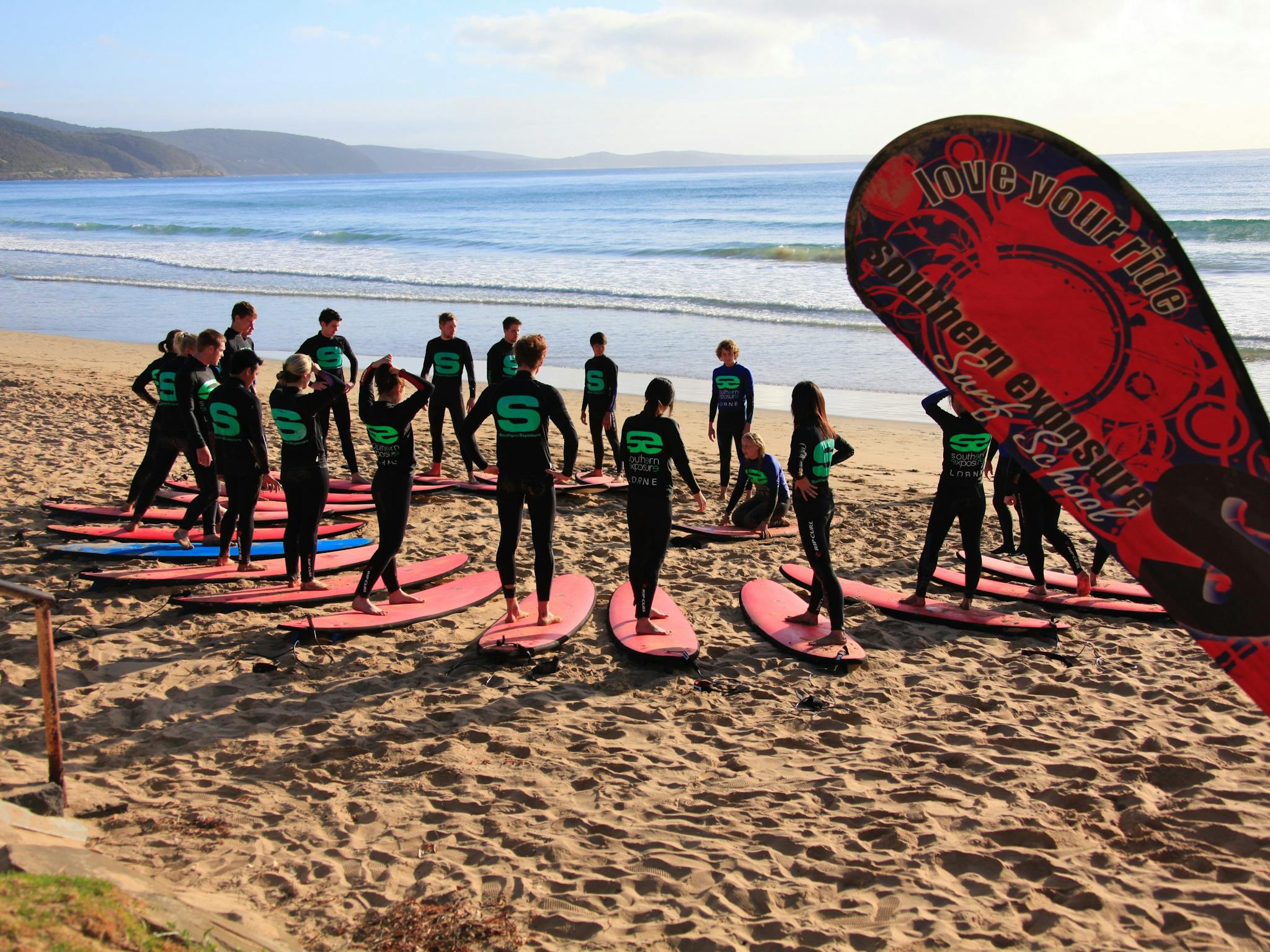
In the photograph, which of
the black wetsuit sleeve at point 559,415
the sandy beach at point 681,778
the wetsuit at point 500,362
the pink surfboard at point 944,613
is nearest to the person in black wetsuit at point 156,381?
the sandy beach at point 681,778

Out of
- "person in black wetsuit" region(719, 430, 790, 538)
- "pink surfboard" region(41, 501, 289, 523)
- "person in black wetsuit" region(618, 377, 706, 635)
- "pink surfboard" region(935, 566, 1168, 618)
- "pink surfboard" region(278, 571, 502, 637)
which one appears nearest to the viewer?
"person in black wetsuit" region(618, 377, 706, 635)

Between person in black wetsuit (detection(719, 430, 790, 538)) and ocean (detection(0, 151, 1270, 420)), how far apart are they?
597cm

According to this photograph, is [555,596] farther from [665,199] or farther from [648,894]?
[665,199]

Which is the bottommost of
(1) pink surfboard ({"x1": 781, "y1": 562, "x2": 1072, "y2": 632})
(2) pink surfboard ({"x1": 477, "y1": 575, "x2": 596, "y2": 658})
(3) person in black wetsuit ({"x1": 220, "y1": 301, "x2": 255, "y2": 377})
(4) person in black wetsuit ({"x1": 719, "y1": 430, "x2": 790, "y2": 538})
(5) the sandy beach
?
(5) the sandy beach

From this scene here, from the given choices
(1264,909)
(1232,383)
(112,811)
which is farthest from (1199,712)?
(112,811)

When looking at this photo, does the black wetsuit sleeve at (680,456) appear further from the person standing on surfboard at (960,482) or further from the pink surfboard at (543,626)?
the person standing on surfboard at (960,482)

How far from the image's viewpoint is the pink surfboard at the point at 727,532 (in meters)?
9.75

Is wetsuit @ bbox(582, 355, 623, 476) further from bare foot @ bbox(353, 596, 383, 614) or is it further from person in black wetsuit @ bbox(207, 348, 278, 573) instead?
bare foot @ bbox(353, 596, 383, 614)

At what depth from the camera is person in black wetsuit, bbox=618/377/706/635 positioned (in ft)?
21.1

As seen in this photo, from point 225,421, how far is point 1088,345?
6178 millimetres

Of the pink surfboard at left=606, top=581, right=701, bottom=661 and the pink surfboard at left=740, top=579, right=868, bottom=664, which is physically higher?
the pink surfboard at left=740, top=579, right=868, bottom=664

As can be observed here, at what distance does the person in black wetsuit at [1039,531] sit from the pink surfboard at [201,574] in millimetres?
5847

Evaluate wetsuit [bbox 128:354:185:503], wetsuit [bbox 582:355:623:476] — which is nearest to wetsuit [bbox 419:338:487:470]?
wetsuit [bbox 582:355:623:476]

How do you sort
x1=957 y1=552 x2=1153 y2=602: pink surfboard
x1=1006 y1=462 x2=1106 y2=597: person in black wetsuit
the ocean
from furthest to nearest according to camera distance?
the ocean, x1=957 y1=552 x2=1153 y2=602: pink surfboard, x1=1006 y1=462 x2=1106 y2=597: person in black wetsuit
